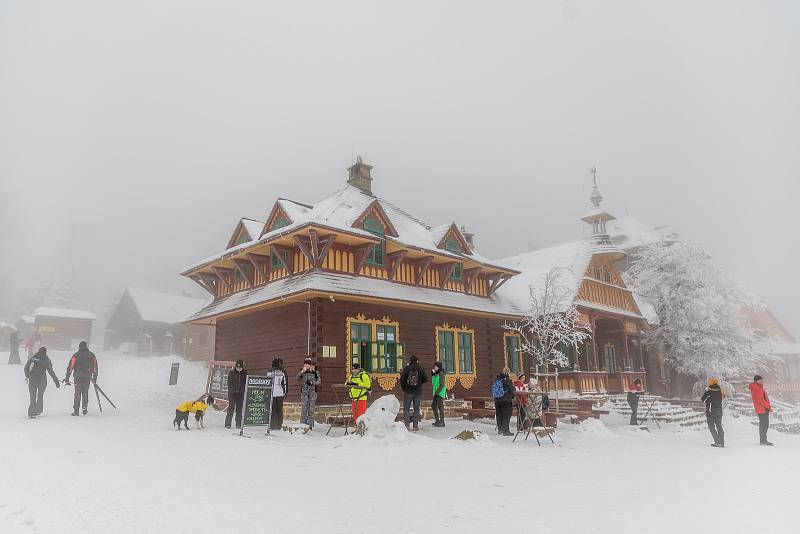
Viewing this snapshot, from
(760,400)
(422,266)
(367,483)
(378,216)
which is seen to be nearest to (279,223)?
(378,216)

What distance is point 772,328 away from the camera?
148 ft

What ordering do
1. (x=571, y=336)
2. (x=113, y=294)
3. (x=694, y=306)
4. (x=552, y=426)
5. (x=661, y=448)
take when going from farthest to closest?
(x=113, y=294) → (x=694, y=306) → (x=571, y=336) → (x=552, y=426) → (x=661, y=448)

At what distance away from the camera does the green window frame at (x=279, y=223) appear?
763 inches

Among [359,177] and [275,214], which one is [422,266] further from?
[275,214]

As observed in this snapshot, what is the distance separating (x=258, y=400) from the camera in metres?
12.7

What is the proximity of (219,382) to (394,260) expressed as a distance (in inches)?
307

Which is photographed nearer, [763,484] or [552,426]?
[763,484]

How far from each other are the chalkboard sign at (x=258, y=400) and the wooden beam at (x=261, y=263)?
7.57m

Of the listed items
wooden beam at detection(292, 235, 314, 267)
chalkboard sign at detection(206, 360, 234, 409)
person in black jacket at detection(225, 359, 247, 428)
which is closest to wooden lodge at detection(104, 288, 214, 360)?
chalkboard sign at detection(206, 360, 234, 409)

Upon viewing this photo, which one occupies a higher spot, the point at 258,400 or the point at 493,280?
the point at 493,280

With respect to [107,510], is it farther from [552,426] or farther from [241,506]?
[552,426]

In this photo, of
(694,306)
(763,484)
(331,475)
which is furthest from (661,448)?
(694,306)

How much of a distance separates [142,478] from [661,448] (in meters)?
11.7

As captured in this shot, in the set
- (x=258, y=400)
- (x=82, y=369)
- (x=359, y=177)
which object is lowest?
(x=258, y=400)
